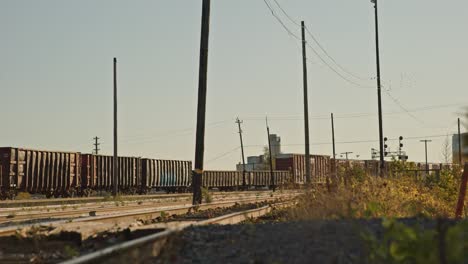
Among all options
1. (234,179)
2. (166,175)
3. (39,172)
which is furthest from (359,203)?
(234,179)

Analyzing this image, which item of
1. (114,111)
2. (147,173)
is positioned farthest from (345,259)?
(147,173)

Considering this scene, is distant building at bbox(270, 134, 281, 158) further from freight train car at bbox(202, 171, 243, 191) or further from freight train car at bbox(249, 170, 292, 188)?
freight train car at bbox(202, 171, 243, 191)

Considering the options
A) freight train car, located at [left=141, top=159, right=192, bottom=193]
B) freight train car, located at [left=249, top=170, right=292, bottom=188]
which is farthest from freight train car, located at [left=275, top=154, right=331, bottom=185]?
freight train car, located at [left=141, top=159, right=192, bottom=193]

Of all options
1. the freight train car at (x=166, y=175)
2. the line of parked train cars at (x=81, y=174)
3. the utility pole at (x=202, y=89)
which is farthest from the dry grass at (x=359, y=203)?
the freight train car at (x=166, y=175)

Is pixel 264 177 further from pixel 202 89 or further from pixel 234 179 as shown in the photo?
pixel 202 89

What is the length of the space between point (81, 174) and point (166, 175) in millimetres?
11575

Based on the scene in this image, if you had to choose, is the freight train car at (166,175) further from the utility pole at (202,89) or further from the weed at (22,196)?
the utility pole at (202,89)

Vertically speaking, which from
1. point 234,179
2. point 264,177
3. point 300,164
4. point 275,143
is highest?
point 275,143

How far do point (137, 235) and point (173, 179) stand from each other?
46620 mm

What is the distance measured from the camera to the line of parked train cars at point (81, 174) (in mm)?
35875

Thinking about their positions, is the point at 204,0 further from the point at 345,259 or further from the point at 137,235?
the point at 345,259

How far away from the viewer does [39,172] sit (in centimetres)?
3809

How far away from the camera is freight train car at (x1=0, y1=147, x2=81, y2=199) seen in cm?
3553

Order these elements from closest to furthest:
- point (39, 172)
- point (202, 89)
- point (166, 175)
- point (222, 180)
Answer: point (202, 89), point (39, 172), point (166, 175), point (222, 180)
